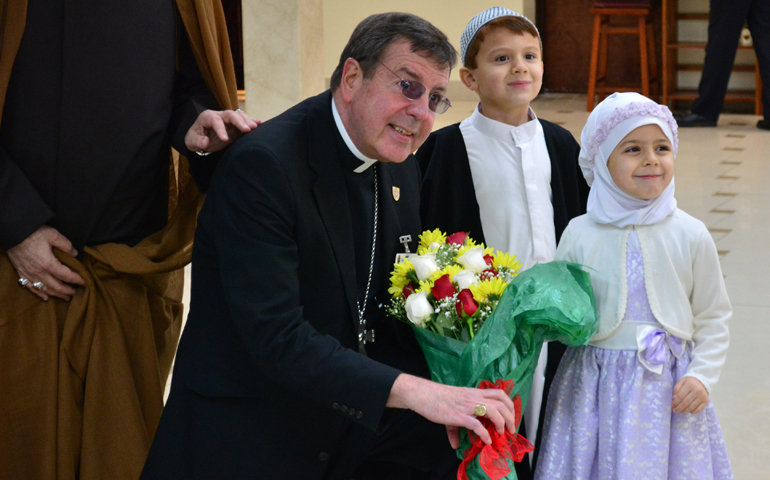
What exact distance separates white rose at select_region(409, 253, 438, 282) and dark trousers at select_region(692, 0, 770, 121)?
22.4 ft

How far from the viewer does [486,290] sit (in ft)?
6.91

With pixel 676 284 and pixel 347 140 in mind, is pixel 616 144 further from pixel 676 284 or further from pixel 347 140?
pixel 347 140

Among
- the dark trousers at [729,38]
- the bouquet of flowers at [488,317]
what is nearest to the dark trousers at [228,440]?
the bouquet of flowers at [488,317]

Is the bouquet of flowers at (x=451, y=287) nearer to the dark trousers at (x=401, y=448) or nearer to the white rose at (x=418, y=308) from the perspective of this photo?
the white rose at (x=418, y=308)

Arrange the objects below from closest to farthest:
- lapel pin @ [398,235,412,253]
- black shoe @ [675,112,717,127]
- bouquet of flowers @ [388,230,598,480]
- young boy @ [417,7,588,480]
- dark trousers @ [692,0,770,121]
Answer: bouquet of flowers @ [388,230,598,480]
lapel pin @ [398,235,412,253]
young boy @ [417,7,588,480]
dark trousers @ [692,0,770,121]
black shoe @ [675,112,717,127]

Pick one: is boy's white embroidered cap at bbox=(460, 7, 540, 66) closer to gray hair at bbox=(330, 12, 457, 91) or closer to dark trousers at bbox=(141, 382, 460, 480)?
gray hair at bbox=(330, 12, 457, 91)

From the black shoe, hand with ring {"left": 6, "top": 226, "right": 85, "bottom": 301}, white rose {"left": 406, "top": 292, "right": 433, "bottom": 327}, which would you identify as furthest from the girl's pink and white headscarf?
the black shoe

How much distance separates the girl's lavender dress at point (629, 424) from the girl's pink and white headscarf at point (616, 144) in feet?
0.26

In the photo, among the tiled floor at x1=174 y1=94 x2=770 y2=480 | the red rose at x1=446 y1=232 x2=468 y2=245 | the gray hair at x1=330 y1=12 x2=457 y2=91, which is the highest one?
the gray hair at x1=330 y1=12 x2=457 y2=91

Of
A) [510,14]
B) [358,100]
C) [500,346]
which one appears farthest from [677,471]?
[510,14]

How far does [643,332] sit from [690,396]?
19 centimetres

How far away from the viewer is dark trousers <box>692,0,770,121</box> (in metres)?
8.00

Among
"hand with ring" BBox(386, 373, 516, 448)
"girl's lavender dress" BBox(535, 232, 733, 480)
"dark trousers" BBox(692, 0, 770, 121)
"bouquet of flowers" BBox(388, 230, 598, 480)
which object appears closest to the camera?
"hand with ring" BBox(386, 373, 516, 448)

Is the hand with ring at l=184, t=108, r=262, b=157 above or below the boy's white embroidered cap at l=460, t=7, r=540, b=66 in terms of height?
below
